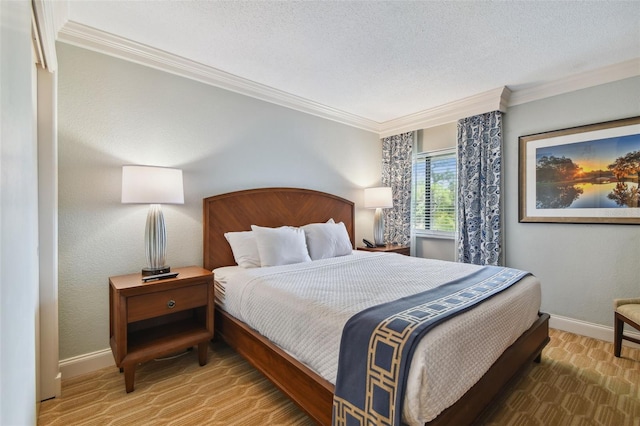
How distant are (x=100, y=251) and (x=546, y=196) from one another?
4.32m

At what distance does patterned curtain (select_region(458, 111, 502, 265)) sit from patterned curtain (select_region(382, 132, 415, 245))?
0.79 meters

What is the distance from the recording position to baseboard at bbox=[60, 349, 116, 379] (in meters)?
2.16

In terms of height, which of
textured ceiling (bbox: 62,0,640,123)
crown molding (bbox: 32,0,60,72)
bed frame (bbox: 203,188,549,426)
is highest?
textured ceiling (bbox: 62,0,640,123)

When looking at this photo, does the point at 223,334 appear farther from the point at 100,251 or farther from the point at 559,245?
the point at 559,245

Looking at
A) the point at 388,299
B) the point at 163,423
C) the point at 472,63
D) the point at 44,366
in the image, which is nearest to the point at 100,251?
the point at 44,366

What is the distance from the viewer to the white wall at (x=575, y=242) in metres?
2.74

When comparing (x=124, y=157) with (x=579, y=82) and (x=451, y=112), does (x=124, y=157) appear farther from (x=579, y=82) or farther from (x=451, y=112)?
(x=579, y=82)

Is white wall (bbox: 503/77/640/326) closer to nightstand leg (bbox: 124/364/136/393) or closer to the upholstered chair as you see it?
the upholstered chair

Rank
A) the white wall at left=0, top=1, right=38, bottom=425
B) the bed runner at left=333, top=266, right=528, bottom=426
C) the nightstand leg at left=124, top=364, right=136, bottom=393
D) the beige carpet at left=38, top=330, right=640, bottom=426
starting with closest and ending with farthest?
the white wall at left=0, top=1, right=38, bottom=425, the bed runner at left=333, top=266, right=528, bottom=426, the beige carpet at left=38, top=330, right=640, bottom=426, the nightstand leg at left=124, top=364, right=136, bottom=393

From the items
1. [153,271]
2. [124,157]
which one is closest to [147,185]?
[124,157]

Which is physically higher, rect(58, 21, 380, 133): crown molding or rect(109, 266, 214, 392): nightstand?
rect(58, 21, 380, 133): crown molding

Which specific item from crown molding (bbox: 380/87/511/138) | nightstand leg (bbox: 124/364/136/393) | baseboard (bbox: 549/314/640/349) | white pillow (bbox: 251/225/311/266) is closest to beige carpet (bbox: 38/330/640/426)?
nightstand leg (bbox: 124/364/136/393)

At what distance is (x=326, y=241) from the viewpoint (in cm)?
321

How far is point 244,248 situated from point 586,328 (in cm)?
350
